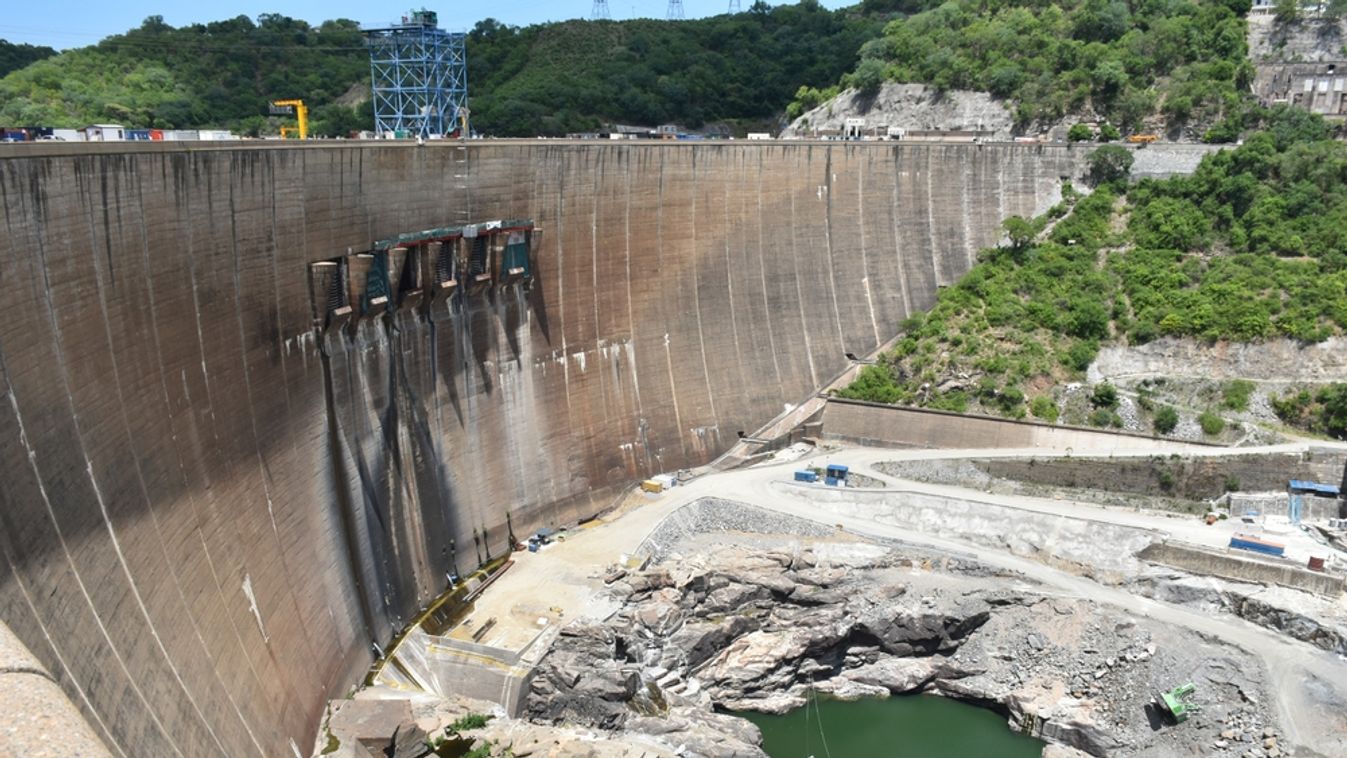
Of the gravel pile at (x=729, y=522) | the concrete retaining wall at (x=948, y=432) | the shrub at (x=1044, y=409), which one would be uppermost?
the shrub at (x=1044, y=409)

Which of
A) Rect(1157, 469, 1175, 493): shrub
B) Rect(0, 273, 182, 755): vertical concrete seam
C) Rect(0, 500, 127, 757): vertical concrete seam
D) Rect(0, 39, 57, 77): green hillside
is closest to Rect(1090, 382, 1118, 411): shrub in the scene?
Rect(1157, 469, 1175, 493): shrub

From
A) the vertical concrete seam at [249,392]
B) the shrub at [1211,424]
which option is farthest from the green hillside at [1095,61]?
the vertical concrete seam at [249,392]

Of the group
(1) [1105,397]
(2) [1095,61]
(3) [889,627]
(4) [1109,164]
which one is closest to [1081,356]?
(1) [1105,397]

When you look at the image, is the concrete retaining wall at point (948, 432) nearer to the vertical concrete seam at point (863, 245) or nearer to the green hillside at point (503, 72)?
the vertical concrete seam at point (863, 245)

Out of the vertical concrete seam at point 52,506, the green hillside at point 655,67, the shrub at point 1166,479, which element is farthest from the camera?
the green hillside at point 655,67

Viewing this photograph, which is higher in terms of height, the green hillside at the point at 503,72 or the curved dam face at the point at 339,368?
the green hillside at the point at 503,72

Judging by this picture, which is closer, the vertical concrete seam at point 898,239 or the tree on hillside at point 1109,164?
the vertical concrete seam at point 898,239

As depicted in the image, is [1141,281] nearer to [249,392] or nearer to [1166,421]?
[1166,421]

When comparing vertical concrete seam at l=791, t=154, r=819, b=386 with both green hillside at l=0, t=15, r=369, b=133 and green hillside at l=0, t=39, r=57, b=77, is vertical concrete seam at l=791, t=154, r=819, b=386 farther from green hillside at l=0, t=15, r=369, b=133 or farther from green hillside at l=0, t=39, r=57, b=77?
green hillside at l=0, t=39, r=57, b=77

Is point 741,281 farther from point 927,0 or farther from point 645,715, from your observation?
point 927,0
